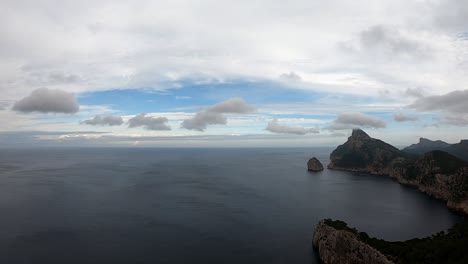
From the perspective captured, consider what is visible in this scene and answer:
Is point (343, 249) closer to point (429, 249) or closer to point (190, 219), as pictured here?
point (429, 249)

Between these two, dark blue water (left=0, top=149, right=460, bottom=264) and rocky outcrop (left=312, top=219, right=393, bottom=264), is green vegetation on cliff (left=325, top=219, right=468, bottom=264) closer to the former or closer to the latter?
rocky outcrop (left=312, top=219, right=393, bottom=264)

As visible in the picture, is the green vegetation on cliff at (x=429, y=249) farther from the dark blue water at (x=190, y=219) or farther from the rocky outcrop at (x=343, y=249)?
the dark blue water at (x=190, y=219)

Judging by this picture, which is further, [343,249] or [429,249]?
[343,249]

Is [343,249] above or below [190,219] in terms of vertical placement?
above

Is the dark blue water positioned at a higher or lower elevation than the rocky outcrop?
lower

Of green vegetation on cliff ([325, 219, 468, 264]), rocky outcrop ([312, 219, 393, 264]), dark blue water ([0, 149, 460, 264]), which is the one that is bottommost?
dark blue water ([0, 149, 460, 264])

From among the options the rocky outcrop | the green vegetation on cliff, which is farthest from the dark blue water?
the green vegetation on cliff

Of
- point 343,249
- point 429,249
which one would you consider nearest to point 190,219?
point 343,249
